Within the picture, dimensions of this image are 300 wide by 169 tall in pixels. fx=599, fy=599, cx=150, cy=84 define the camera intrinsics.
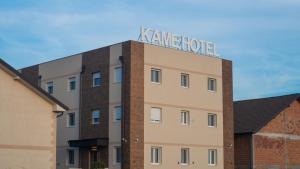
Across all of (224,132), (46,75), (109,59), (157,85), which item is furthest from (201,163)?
(46,75)

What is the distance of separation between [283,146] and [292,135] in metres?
1.70

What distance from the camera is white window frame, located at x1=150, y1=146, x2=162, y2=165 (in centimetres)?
4312

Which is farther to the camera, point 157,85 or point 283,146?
point 283,146

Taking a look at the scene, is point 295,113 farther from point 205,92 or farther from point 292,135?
point 205,92

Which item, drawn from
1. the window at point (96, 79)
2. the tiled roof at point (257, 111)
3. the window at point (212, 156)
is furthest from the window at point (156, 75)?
the tiled roof at point (257, 111)

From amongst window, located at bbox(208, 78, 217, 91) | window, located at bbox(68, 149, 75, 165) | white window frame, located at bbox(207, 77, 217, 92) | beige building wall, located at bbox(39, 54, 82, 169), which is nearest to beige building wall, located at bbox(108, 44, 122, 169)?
beige building wall, located at bbox(39, 54, 82, 169)

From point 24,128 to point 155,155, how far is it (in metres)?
13.5

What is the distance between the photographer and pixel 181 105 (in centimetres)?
4566

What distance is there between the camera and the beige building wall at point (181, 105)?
4362 centimetres

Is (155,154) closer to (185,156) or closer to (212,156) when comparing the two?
(185,156)

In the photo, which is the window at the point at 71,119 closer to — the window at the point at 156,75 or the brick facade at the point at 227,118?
the window at the point at 156,75

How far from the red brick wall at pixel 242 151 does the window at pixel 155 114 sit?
10832mm

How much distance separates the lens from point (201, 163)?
46219 mm

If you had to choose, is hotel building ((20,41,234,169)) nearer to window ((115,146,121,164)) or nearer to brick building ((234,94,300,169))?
window ((115,146,121,164))
